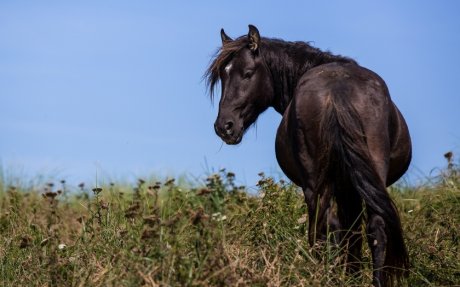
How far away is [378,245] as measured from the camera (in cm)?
597

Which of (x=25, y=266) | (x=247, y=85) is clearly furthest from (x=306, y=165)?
(x=25, y=266)

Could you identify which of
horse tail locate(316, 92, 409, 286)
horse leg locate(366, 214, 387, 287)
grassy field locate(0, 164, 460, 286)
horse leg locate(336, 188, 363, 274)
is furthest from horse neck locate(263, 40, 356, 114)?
horse leg locate(366, 214, 387, 287)

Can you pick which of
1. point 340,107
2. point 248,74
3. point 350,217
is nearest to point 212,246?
point 340,107

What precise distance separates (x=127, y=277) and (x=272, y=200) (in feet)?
9.20

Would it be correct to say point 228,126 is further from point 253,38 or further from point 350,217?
point 350,217

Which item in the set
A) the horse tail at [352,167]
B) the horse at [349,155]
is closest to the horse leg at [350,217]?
the horse at [349,155]

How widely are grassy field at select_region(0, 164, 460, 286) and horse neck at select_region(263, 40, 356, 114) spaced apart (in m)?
0.81

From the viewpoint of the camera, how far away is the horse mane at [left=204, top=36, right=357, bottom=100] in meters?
7.52

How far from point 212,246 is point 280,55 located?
118 inches

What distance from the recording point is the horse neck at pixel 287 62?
296 inches

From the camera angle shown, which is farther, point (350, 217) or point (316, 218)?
point (350, 217)

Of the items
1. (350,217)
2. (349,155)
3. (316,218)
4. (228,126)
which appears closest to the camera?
(349,155)

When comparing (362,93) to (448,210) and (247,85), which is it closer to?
(247,85)

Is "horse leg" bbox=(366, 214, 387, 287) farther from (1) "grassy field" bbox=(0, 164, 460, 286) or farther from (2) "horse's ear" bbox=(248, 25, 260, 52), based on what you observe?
(2) "horse's ear" bbox=(248, 25, 260, 52)
